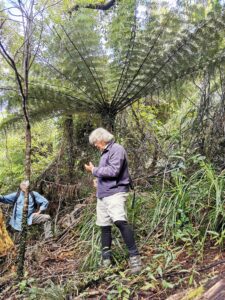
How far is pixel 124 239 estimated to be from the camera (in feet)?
9.21

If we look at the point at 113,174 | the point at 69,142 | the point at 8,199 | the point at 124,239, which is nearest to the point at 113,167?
the point at 113,174

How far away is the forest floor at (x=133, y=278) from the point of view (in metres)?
2.23

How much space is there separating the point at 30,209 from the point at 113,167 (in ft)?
6.98

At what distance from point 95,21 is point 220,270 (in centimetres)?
372

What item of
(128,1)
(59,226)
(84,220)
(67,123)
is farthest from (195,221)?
(67,123)

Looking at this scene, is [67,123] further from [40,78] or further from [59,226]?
[59,226]

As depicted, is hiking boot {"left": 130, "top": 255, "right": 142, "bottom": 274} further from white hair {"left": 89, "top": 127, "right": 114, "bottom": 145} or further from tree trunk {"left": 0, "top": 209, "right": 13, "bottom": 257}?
tree trunk {"left": 0, "top": 209, "right": 13, "bottom": 257}

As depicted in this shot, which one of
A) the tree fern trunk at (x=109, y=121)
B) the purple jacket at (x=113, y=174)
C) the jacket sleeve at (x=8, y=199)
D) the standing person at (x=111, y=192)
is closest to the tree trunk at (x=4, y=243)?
the jacket sleeve at (x=8, y=199)

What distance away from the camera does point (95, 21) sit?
4512mm

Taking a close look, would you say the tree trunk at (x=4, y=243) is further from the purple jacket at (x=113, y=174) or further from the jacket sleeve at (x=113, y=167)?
the jacket sleeve at (x=113, y=167)

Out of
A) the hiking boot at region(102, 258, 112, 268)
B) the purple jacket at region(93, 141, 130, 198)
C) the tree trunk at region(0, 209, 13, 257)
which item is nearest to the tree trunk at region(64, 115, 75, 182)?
the tree trunk at region(0, 209, 13, 257)

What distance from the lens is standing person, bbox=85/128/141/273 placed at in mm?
2805

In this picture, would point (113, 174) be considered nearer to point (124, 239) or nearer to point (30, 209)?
point (124, 239)

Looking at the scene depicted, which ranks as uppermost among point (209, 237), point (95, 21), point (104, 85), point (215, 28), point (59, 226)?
point (95, 21)
